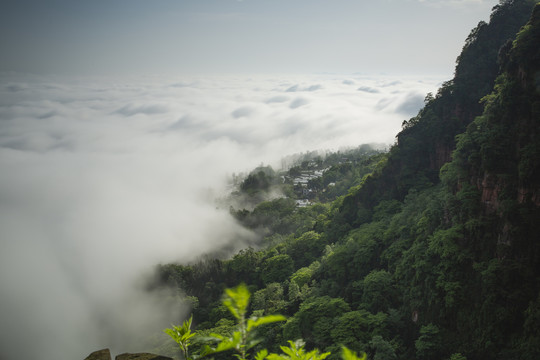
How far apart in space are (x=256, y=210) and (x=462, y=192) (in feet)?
213

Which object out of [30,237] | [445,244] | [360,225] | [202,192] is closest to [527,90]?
[445,244]

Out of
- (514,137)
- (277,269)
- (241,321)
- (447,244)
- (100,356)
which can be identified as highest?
(514,137)

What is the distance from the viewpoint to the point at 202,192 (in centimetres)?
17675

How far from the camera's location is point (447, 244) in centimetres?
2647

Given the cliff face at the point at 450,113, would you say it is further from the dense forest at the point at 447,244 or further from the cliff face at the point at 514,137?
the cliff face at the point at 514,137

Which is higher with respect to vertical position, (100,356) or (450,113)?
(450,113)

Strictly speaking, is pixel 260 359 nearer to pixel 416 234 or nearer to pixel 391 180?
pixel 416 234

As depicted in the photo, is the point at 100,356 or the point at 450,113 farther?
the point at 450,113

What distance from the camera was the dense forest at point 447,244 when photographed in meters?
22.3

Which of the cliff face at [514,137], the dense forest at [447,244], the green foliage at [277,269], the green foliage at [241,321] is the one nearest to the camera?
the green foliage at [241,321]

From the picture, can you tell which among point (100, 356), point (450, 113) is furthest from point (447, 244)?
point (100, 356)

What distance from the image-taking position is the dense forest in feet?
73.2

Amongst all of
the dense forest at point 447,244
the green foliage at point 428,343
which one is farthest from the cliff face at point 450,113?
the green foliage at point 428,343

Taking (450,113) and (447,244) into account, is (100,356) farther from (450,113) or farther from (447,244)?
(450,113)
